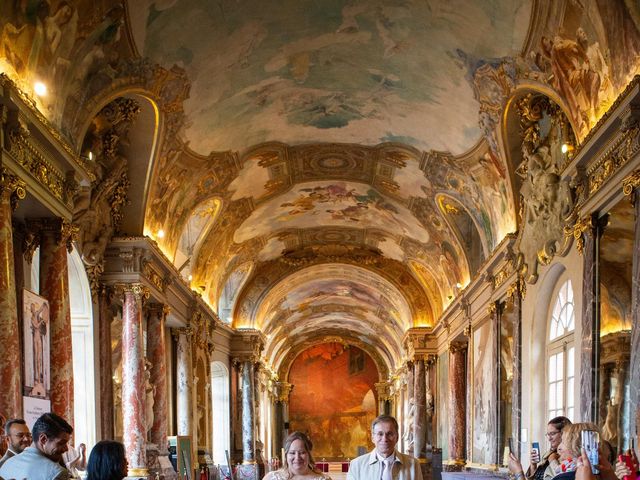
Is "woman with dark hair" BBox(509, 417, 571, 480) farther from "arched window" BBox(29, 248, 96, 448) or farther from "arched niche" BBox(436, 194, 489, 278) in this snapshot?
"arched niche" BBox(436, 194, 489, 278)

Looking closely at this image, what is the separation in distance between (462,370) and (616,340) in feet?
58.0

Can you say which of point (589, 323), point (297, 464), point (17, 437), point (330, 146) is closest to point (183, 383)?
point (330, 146)

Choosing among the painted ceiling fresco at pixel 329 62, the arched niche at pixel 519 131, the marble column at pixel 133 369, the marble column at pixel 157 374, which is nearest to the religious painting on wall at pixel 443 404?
the painted ceiling fresco at pixel 329 62

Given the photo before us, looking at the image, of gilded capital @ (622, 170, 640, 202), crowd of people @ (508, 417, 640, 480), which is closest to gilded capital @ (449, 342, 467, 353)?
gilded capital @ (622, 170, 640, 202)

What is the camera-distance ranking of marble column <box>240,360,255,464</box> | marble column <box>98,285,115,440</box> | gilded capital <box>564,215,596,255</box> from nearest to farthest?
gilded capital <box>564,215,596,255</box>
marble column <box>98,285,115,440</box>
marble column <box>240,360,255,464</box>

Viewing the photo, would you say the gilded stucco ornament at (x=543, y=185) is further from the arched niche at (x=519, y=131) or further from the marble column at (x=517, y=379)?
the marble column at (x=517, y=379)

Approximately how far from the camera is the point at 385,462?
7086mm

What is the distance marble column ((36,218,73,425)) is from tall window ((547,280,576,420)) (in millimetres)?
9431

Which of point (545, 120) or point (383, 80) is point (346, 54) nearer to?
point (383, 80)

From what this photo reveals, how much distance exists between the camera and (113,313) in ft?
73.2

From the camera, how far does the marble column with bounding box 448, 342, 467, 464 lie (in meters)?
30.9

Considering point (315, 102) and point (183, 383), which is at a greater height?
point (315, 102)

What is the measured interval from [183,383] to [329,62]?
11815mm

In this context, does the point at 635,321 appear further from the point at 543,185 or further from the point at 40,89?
the point at 40,89
